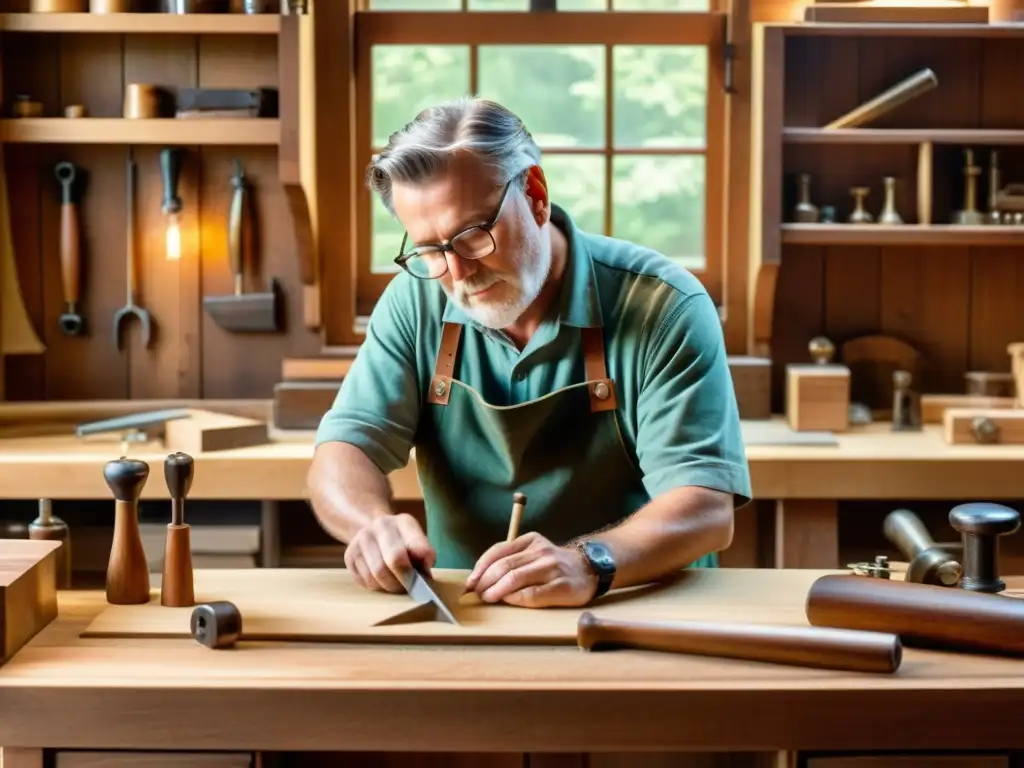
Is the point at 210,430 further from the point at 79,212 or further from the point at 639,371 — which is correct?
the point at 639,371

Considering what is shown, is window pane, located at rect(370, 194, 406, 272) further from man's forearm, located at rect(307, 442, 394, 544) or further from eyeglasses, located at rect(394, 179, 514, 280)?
eyeglasses, located at rect(394, 179, 514, 280)

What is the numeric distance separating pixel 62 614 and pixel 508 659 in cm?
72

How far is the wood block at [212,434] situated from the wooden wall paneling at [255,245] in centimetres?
49

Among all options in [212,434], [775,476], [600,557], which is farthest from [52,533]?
[775,476]

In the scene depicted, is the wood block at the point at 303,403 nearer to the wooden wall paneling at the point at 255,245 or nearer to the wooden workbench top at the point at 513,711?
the wooden wall paneling at the point at 255,245

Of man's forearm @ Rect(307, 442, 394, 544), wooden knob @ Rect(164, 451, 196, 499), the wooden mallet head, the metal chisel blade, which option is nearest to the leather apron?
man's forearm @ Rect(307, 442, 394, 544)

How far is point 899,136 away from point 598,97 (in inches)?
36.5

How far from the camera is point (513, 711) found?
170cm

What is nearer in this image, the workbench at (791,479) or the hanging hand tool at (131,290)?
the workbench at (791,479)

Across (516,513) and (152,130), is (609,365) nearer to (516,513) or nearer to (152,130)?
(516,513)

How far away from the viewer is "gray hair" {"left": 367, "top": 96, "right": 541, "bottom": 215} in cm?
226

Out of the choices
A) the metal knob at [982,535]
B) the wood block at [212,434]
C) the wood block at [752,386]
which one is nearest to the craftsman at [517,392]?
the metal knob at [982,535]

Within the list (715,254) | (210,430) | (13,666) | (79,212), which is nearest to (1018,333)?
(715,254)

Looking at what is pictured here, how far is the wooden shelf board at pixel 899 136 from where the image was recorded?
3922mm
